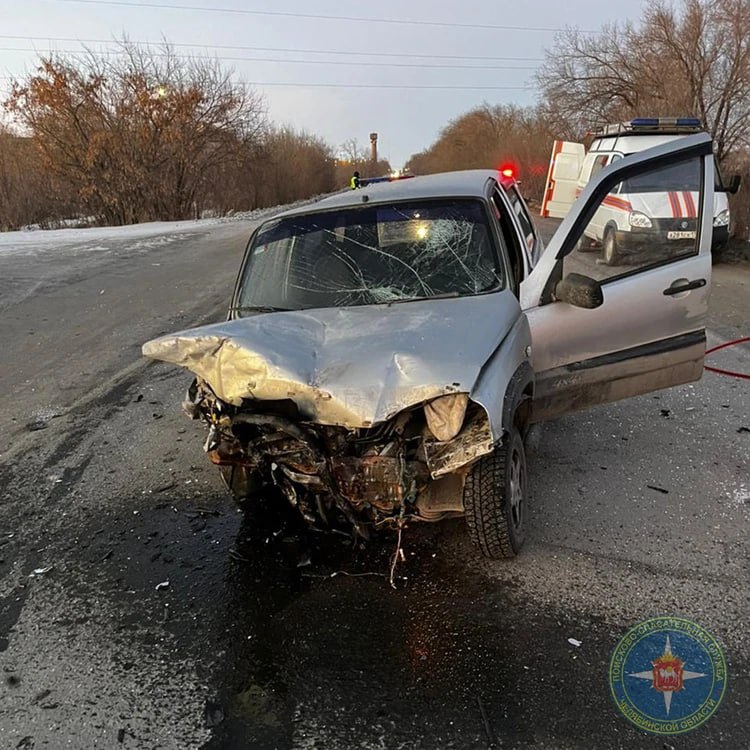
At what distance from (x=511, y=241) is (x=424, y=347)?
5.41 feet

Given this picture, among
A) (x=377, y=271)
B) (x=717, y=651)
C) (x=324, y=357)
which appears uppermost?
(x=377, y=271)

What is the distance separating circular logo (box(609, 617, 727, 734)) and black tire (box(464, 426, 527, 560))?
25.5 inches

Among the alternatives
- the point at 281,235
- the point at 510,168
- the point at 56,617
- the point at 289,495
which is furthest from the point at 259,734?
the point at 510,168

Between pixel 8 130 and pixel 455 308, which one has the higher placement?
pixel 8 130

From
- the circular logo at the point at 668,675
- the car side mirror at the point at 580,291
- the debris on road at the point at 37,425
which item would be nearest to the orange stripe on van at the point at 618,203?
the car side mirror at the point at 580,291

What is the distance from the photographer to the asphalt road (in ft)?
7.42

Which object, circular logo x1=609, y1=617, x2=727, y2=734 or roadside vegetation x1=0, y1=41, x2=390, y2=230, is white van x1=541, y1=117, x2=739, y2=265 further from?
roadside vegetation x1=0, y1=41, x2=390, y2=230

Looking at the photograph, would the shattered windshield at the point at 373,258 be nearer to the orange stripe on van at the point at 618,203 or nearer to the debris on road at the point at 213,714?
the orange stripe on van at the point at 618,203

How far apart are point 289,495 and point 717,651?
197 cm

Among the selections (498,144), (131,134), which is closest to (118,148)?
(131,134)

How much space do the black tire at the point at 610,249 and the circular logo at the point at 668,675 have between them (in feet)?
6.86

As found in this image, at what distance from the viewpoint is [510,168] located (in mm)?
7453

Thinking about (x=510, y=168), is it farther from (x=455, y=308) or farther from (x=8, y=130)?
(x=8, y=130)

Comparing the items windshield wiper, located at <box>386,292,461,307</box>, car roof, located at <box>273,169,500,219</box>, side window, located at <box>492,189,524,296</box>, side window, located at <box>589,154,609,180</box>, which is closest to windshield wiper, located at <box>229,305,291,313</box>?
windshield wiper, located at <box>386,292,461,307</box>
